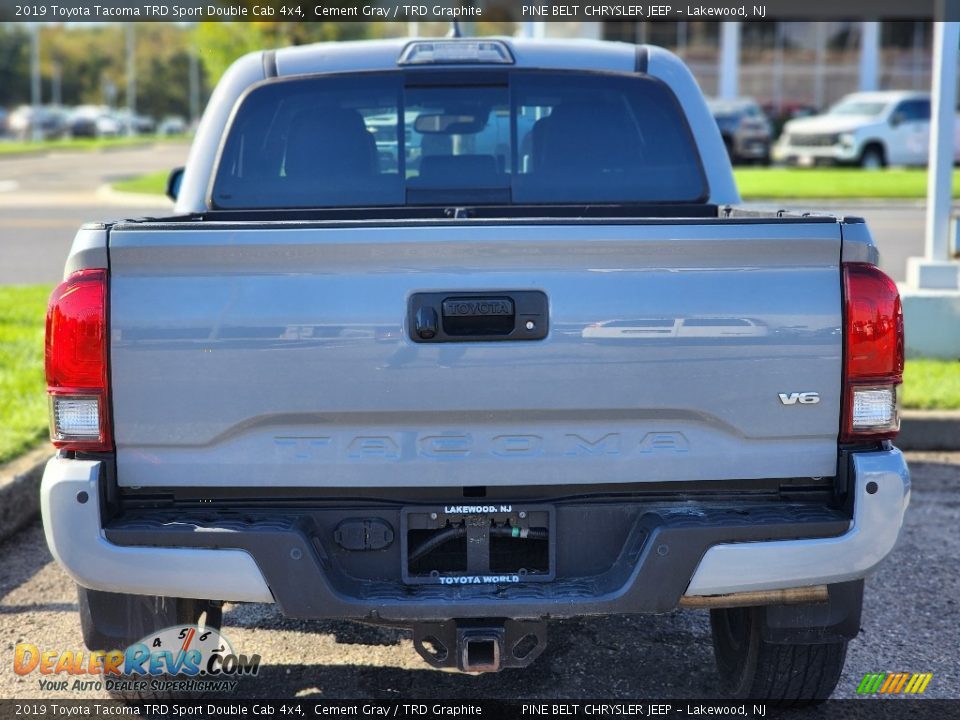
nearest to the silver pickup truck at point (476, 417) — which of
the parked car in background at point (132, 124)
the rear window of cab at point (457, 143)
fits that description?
the rear window of cab at point (457, 143)

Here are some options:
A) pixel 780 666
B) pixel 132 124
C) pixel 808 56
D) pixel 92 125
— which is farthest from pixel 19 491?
pixel 132 124

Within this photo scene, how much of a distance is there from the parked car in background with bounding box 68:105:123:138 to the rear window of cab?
243 ft

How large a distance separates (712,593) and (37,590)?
9.93 ft

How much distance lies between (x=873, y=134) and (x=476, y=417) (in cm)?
2880

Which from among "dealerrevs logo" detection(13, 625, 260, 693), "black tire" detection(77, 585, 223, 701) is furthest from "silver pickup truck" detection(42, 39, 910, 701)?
"dealerrevs logo" detection(13, 625, 260, 693)

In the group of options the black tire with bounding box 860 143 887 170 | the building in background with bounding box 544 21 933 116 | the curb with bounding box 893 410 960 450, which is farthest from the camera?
the building in background with bounding box 544 21 933 116

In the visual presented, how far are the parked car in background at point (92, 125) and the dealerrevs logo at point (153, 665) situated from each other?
7457 centimetres

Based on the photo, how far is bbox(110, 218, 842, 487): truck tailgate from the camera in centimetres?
304

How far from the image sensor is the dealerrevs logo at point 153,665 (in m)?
3.58

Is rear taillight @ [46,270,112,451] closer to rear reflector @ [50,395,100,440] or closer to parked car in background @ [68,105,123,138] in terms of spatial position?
rear reflector @ [50,395,100,440]

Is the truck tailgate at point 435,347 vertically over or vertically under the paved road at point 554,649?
over

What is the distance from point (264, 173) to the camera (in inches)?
178

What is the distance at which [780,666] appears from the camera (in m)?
3.64

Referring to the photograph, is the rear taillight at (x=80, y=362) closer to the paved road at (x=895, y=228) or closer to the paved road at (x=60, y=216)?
the paved road at (x=60, y=216)
